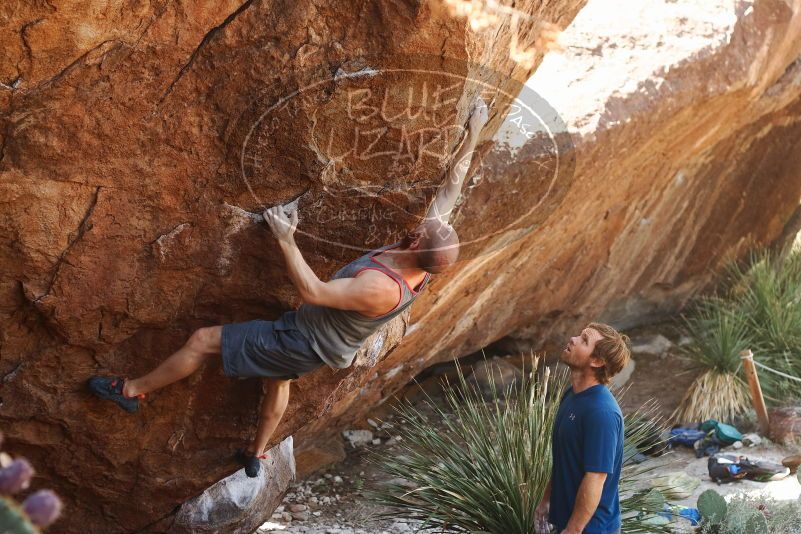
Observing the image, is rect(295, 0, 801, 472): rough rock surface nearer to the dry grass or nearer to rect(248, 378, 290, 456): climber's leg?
the dry grass

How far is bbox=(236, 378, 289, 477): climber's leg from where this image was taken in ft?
15.9

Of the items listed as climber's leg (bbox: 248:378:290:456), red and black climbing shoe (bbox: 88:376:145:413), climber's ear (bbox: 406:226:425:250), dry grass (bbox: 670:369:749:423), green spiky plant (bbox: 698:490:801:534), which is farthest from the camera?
dry grass (bbox: 670:369:749:423)

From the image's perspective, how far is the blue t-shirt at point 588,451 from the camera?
13.0 feet

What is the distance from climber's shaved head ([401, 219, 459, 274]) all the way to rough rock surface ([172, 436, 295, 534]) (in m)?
2.26

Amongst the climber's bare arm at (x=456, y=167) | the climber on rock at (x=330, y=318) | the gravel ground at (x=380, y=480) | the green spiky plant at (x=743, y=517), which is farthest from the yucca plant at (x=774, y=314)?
the climber on rock at (x=330, y=318)

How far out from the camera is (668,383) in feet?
31.6

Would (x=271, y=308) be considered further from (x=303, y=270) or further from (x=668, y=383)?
(x=668, y=383)

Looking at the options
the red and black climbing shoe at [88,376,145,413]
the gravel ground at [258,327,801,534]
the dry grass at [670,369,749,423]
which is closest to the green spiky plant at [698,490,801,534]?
the gravel ground at [258,327,801,534]

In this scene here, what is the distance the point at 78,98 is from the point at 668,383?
7.28 metres

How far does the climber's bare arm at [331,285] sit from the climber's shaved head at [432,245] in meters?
0.18

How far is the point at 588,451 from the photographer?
397cm

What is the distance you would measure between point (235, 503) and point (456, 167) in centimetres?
264

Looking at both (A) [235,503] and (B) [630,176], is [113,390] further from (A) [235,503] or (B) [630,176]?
(B) [630,176]

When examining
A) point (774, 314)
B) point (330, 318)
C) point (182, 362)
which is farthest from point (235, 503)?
point (774, 314)
